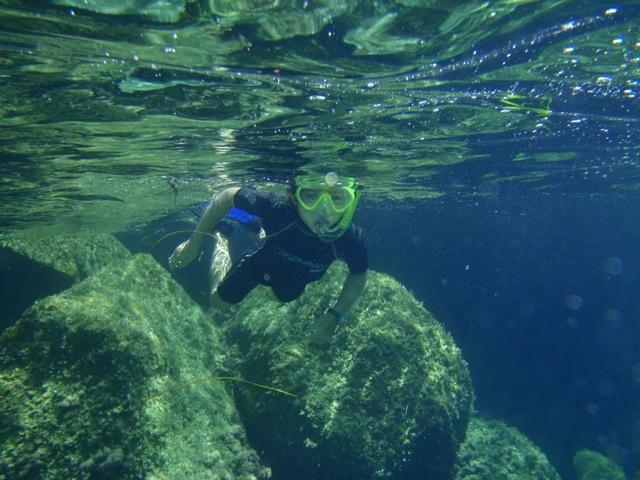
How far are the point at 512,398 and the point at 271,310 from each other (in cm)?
2242

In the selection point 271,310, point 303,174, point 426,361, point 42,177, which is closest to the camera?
point 426,361

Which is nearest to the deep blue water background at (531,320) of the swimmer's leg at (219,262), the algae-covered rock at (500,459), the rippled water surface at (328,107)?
the rippled water surface at (328,107)

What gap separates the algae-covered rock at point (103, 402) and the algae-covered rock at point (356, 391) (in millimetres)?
1025

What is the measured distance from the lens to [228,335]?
10000mm

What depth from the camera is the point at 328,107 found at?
8.62 m

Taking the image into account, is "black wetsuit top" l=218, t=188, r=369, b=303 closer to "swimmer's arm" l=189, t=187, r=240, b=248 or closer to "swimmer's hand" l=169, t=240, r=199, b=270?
"swimmer's arm" l=189, t=187, r=240, b=248

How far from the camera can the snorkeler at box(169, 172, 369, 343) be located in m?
5.83

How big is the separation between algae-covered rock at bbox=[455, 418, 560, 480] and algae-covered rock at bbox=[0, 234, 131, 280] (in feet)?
45.8

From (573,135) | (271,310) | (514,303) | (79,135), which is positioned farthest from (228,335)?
(514,303)

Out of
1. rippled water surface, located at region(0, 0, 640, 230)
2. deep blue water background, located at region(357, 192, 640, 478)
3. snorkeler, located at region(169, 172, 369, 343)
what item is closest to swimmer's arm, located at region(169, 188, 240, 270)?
snorkeler, located at region(169, 172, 369, 343)

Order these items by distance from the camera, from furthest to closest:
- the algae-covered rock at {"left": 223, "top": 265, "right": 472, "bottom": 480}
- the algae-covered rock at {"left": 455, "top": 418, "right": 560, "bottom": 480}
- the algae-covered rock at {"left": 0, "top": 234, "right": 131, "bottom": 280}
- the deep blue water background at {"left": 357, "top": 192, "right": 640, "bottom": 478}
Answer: the deep blue water background at {"left": 357, "top": 192, "right": 640, "bottom": 478}, the algae-covered rock at {"left": 0, "top": 234, "right": 131, "bottom": 280}, the algae-covered rock at {"left": 455, "top": 418, "right": 560, "bottom": 480}, the algae-covered rock at {"left": 223, "top": 265, "right": 472, "bottom": 480}

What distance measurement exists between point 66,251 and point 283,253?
11.2 meters

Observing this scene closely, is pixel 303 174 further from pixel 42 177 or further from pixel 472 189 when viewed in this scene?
pixel 472 189

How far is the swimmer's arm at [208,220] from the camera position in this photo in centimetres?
695
